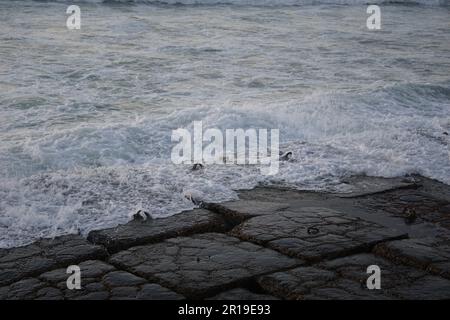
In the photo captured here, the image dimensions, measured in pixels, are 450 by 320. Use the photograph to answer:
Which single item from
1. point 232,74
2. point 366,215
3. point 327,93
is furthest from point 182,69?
point 366,215

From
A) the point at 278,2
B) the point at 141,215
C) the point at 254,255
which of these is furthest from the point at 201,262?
the point at 278,2

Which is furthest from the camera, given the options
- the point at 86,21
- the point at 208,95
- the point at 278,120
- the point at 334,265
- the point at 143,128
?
the point at 86,21

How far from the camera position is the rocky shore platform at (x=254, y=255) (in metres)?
3.34

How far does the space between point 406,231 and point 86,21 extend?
12552 millimetres

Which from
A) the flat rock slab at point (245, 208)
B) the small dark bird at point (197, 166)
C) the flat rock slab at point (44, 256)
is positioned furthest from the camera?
the small dark bird at point (197, 166)

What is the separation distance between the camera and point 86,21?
1538cm

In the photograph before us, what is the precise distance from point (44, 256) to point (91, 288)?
1.90ft

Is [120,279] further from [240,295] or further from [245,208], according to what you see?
[245,208]

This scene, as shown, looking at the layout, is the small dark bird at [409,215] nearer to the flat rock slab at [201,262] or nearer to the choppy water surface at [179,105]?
the choppy water surface at [179,105]

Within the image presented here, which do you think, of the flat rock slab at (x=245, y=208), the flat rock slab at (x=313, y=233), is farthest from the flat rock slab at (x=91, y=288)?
the flat rock slab at (x=245, y=208)

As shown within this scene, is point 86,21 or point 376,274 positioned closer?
point 376,274

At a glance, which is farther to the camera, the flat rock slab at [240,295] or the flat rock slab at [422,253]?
the flat rock slab at [422,253]

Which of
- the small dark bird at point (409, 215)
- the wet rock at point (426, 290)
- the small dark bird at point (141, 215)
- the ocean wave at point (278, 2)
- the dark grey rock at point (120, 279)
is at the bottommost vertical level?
the small dark bird at point (409, 215)
